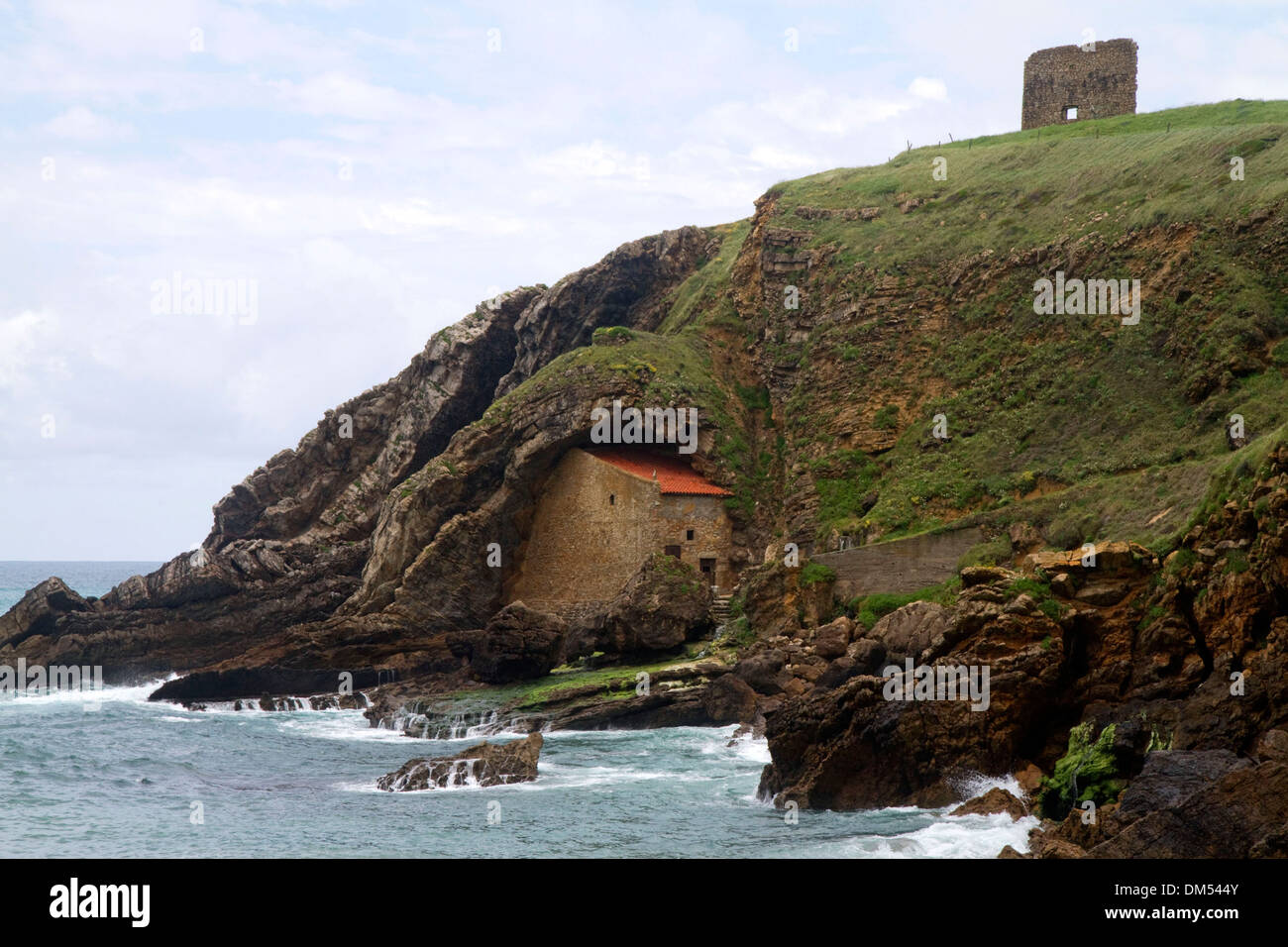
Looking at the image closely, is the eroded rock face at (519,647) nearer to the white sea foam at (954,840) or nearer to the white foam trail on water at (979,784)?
the white foam trail on water at (979,784)

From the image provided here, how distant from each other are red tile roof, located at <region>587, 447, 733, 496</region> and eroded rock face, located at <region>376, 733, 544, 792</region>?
21839 mm

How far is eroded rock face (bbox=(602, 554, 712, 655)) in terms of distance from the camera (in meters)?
45.1

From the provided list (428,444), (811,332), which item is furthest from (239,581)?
(811,332)

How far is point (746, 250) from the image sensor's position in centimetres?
6562

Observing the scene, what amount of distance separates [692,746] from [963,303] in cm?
2692

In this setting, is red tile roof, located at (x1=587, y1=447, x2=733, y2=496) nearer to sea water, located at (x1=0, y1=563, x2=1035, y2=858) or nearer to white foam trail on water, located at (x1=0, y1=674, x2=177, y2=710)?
sea water, located at (x1=0, y1=563, x2=1035, y2=858)

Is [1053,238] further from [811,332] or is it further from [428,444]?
[428,444]

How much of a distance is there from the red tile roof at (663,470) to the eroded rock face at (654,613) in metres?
7.37

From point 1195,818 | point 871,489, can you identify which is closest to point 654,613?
point 871,489

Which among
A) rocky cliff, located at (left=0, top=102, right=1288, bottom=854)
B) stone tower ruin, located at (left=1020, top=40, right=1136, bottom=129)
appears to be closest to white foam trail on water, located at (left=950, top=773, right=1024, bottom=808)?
rocky cliff, located at (left=0, top=102, right=1288, bottom=854)

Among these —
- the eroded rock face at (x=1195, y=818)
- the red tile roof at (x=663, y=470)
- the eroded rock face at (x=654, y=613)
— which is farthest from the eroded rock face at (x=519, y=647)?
the eroded rock face at (x=1195, y=818)

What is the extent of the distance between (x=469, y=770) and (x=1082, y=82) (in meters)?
53.3

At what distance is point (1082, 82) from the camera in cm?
6931

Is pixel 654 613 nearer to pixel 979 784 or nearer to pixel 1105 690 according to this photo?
pixel 979 784
